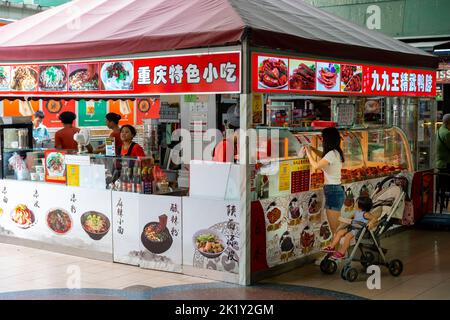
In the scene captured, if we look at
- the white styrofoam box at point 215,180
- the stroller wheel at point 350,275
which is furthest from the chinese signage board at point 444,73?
the white styrofoam box at point 215,180

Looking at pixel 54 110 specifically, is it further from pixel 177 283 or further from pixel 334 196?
pixel 334 196

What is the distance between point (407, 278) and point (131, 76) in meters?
4.25

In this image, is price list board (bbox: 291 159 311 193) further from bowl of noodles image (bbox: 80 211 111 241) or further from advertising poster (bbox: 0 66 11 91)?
advertising poster (bbox: 0 66 11 91)

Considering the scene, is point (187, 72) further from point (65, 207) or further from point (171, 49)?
point (65, 207)

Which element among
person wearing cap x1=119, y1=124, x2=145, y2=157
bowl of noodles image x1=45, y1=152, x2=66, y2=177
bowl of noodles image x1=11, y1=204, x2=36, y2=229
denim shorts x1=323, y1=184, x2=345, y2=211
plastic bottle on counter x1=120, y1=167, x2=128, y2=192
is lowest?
bowl of noodles image x1=11, y1=204, x2=36, y2=229

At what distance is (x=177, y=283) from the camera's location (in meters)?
7.62

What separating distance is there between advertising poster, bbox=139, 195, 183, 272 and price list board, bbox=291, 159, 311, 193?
1489 mm

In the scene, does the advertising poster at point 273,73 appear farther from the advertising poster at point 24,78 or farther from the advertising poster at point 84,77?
the advertising poster at point 24,78

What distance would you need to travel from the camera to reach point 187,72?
25.7ft

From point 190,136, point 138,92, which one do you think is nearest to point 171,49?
point 138,92

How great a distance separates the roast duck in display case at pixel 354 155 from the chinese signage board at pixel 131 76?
4.04 feet

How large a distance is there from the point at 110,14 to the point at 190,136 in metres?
3.75

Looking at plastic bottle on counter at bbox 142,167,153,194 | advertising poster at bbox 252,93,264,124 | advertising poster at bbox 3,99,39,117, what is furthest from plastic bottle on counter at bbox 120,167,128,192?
advertising poster at bbox 3,99,39,117

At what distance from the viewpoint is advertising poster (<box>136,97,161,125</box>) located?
14.9 meters
